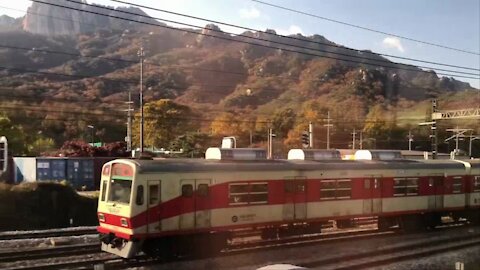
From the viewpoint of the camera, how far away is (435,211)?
68.4ft

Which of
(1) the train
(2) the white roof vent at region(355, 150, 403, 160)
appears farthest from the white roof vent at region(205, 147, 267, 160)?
(2) the white roof vent at region(355, 150, 403, 160)

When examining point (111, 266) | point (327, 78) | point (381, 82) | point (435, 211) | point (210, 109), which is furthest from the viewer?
point (327, 78)

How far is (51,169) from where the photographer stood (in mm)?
37906

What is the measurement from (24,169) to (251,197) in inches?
1203

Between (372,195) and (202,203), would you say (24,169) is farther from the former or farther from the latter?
(372,195)

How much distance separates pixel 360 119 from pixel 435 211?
3769 cm

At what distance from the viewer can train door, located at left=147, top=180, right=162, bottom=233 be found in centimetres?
1317

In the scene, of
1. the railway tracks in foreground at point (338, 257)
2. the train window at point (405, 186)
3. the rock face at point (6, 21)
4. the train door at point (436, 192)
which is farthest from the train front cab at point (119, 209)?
the rock face at point (6, 21)

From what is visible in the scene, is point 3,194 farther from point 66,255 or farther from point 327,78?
point 327,78

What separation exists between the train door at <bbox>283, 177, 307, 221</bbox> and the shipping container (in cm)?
2861

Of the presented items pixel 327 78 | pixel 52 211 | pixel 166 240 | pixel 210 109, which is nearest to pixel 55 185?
pixel 52 211

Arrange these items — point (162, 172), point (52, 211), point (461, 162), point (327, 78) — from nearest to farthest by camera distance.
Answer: point (162, 172) < point (461, 162) < point (52, 211) < point (327, 78)

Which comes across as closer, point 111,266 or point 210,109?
point 111,266

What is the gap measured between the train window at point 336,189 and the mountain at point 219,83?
1645 centimetres
